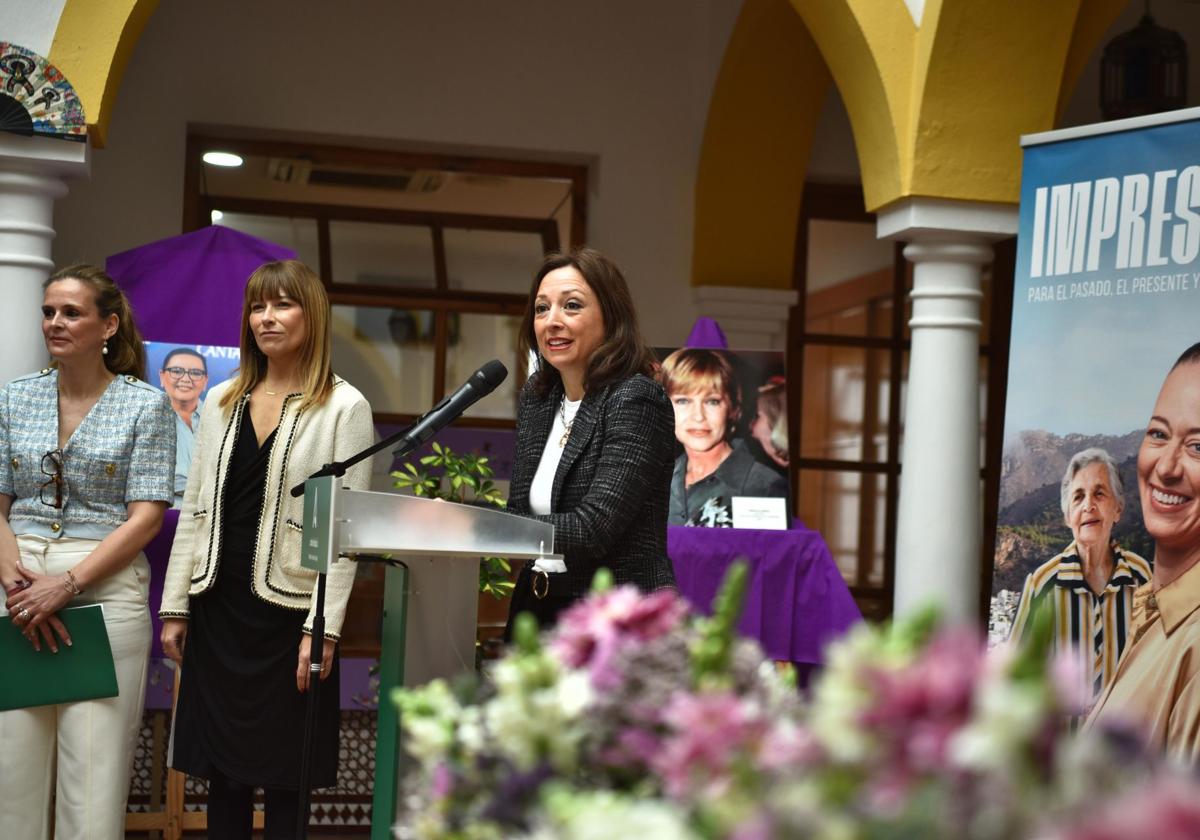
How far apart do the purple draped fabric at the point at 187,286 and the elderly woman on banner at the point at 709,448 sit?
4.88ft

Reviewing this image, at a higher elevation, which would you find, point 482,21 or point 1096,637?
point 482,21

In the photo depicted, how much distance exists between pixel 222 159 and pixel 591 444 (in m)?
4.73

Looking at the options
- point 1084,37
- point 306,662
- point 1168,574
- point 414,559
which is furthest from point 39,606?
point 1084,37

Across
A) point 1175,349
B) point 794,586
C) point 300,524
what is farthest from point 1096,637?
point 300,524

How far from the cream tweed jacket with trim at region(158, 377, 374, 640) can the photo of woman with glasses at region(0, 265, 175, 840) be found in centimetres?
19

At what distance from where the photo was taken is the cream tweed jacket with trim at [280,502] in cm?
296

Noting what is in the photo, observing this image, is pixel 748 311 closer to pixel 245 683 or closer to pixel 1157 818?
pixel 245 683

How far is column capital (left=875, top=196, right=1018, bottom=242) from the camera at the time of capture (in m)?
4.59

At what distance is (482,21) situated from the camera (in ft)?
22.5

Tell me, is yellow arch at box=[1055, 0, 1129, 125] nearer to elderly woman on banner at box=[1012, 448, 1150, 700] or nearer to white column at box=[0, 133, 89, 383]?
elderly woman on banner at box=[1012, 448, 1150, 700]

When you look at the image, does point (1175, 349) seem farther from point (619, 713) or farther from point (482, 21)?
point (482, 21)

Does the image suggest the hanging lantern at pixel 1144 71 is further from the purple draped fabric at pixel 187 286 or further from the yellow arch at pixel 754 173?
the purple draped fabric at pixel 187 286

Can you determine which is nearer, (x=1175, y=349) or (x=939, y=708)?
(x=939, y=708)

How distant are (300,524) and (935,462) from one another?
2.36 metres
